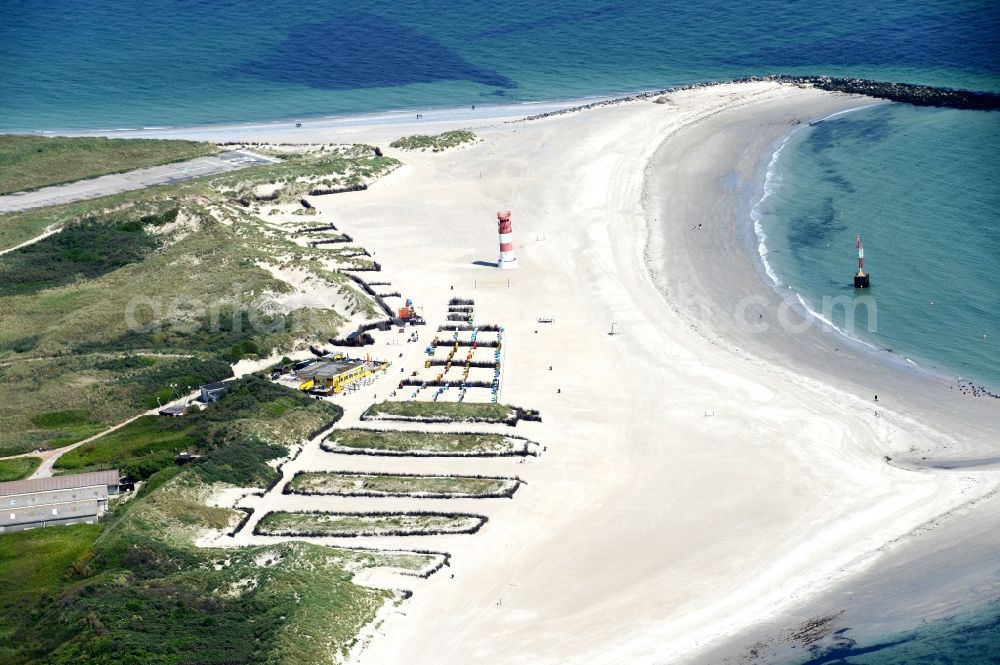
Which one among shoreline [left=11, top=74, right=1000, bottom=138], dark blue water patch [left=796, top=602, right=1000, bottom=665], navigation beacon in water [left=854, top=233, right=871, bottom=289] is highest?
shoreline [left=11, top=74, right=1000, bottom=138]

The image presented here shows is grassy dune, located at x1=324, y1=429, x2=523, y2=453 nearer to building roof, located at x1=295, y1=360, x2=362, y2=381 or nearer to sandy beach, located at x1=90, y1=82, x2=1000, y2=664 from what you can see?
sandy beach, located at x1=90, y1=82, x2=1000, y2=664

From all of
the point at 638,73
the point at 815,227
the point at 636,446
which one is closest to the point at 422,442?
the point at 636,446

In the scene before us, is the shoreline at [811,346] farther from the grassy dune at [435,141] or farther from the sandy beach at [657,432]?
the grassy dune at [435,141]

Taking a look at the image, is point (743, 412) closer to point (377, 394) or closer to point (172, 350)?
point (377, 394)

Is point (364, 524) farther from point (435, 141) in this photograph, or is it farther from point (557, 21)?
point (557, 21)

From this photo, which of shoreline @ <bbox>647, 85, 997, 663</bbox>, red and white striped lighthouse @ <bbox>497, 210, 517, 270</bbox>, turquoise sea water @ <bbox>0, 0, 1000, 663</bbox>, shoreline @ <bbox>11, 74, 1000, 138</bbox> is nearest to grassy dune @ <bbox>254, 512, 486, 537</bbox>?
shoreline @ <bbox>647, 85, 997, 663</bbox>

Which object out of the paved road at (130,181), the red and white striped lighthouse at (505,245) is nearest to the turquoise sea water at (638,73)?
the red and white striped lighthouse at (505,245)
